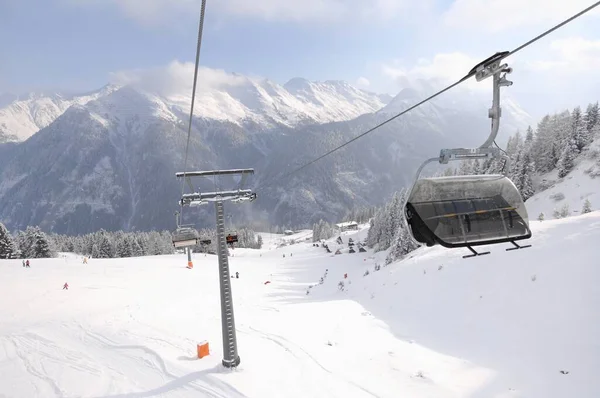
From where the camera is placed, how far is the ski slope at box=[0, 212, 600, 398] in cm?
1020

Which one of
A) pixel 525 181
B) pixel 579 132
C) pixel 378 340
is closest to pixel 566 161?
pixel 579 132

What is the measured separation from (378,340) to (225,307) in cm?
748

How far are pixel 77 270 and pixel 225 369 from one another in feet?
138

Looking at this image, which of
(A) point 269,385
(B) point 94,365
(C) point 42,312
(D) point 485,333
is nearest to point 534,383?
(D) point 485,333

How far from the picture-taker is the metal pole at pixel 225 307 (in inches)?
435

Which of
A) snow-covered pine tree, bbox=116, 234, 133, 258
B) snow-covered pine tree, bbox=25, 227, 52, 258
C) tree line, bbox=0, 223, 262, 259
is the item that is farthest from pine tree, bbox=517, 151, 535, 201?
snow-covered pine tree, bbox=25, 227, 52, 258

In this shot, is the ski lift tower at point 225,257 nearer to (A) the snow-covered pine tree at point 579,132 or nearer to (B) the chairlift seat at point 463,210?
(B) the chairlift seat at point 463,210

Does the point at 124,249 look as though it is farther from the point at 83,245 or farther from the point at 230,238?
the point at 230,238

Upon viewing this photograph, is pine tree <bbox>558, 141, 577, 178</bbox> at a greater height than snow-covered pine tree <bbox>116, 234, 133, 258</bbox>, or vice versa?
pine tree <bbox>558, 141, 577, 178</bbox>

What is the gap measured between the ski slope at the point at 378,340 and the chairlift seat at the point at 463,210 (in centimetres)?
570

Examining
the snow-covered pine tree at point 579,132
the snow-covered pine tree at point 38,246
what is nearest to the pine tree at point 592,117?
the snow-covered pine tree at point 579,132

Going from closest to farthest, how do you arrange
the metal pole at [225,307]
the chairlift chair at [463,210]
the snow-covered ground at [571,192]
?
1. the chairlift chair at [463,210]
2. the metal pole at [225,307]
3. the snow-covered ground at [571,192]

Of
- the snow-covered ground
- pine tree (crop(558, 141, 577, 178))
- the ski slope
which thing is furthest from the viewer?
pine tree (crop(558, 141, 577, 178))

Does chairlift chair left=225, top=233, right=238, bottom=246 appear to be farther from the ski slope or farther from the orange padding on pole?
the ski slope
